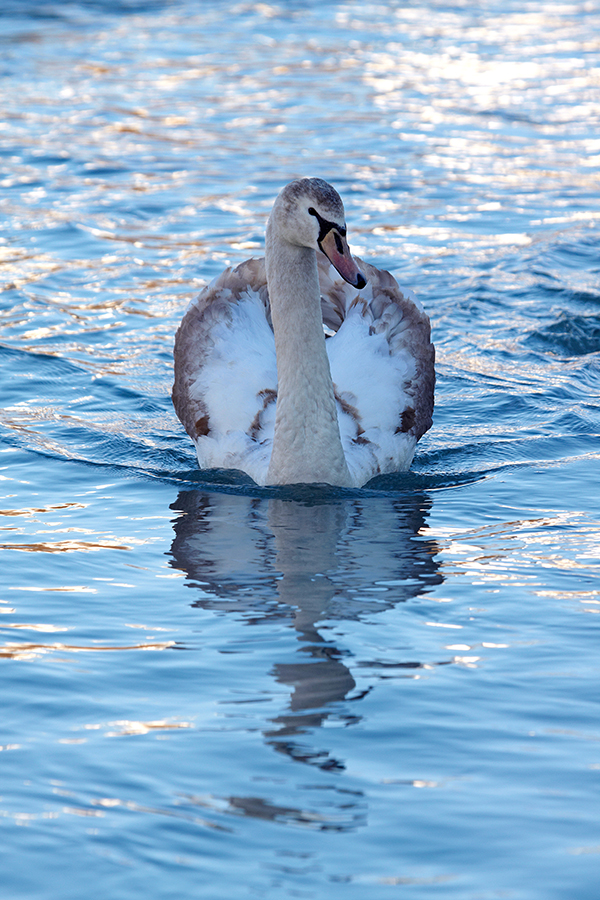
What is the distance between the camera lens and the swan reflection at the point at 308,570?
5.05m

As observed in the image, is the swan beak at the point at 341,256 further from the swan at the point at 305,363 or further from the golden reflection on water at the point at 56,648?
the golden reflection on water at the point at 56,648

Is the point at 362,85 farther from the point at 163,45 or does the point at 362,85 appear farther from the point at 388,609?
the point at 388,609

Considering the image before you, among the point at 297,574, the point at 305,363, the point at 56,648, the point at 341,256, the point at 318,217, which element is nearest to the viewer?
the point at 56,648

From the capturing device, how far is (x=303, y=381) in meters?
7.34

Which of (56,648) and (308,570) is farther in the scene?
(308,570)

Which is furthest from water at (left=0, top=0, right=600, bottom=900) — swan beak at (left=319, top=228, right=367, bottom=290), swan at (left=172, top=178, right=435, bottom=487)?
swan beak at (left=319, top=228, right=367, bottom=290)

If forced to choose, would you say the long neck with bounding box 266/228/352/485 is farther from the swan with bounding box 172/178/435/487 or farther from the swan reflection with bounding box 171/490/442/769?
the swan reflection with bounding box 171/490/442/769

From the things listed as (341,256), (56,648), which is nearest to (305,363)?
(341,256)

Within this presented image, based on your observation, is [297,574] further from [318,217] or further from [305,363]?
[318,217]

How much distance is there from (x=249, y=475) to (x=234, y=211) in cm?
736

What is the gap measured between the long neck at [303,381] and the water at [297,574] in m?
0.26

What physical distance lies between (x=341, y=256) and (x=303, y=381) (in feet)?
2.82

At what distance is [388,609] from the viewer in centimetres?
589

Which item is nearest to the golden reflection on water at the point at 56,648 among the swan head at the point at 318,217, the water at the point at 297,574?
the water at the point at 297,574
